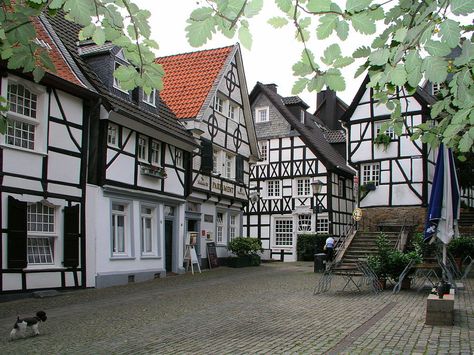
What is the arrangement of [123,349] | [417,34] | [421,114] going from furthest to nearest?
1. [421,114]
2. [123,349]
3. [417,34]

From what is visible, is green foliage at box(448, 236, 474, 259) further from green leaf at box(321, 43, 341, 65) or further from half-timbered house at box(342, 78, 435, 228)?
green leaf at box(321, 43, 341, 65)

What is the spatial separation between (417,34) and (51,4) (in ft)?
7.36

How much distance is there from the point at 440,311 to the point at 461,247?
1264cm

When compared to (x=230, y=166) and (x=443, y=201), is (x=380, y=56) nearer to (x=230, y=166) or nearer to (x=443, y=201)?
(x=443, y=201)

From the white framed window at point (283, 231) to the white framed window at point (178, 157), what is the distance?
15.3 meters

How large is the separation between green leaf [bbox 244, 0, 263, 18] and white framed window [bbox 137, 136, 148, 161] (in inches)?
621

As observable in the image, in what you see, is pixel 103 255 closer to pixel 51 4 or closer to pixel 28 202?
pixel 28 202

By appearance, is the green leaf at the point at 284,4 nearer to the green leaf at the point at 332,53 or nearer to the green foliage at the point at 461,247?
the green leaf at the point at 332,53

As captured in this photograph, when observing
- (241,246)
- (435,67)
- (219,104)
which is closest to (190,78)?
(219,104)

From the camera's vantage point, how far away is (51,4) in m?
3.62

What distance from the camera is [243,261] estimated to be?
25.7 meters

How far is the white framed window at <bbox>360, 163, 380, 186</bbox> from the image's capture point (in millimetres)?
31072

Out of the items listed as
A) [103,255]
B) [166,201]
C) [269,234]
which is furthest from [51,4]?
[269,234]

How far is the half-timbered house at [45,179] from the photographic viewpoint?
1356 cm
